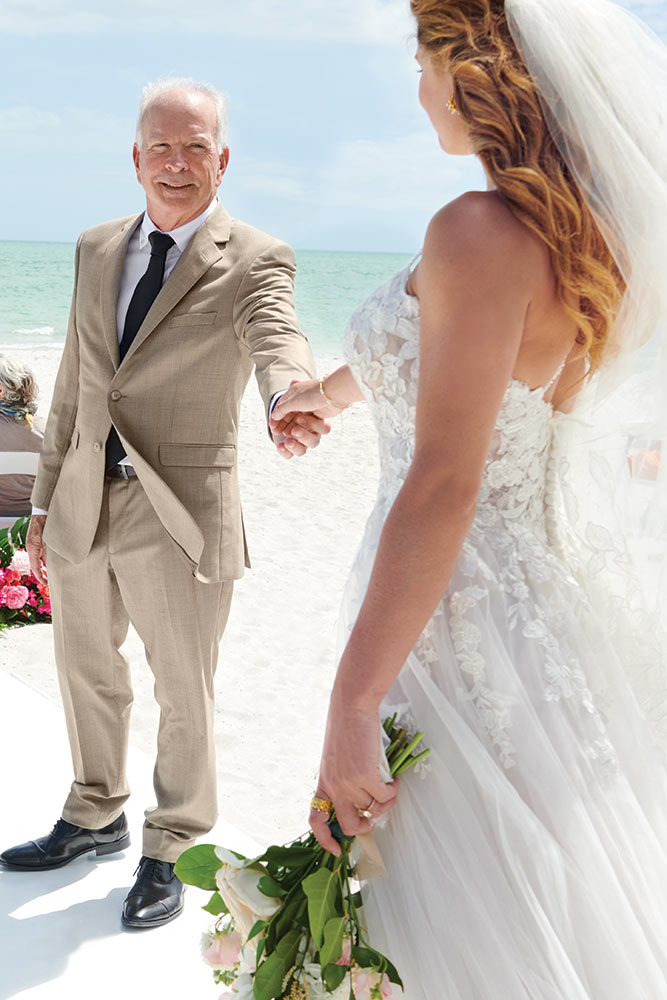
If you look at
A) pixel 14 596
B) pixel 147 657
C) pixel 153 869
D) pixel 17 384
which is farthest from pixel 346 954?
pixel 17 384

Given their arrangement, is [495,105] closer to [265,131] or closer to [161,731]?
[161,731]

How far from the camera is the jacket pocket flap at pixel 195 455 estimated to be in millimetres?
2635

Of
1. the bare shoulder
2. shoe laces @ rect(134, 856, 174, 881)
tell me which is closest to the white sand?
shoe laces @ rect(134, 856, 174, 881)

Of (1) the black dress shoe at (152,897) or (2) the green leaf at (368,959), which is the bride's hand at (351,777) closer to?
(2) the green leaf at (368,959)

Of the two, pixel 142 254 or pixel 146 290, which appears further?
pixel 142 254

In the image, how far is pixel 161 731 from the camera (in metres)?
2.81

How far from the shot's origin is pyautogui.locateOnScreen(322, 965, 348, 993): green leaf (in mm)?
1406

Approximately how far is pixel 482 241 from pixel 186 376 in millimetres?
1413

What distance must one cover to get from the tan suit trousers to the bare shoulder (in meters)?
1.54

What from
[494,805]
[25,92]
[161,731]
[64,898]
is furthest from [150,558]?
[25,92]

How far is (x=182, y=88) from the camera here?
2586 mm

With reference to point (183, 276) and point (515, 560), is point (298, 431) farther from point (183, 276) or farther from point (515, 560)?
point (515, 560)

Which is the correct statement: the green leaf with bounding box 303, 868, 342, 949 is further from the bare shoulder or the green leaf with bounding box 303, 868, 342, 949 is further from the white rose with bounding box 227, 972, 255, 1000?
the bare shoulder

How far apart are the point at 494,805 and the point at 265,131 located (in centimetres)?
8479
